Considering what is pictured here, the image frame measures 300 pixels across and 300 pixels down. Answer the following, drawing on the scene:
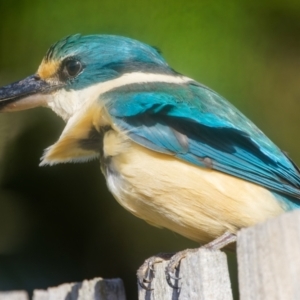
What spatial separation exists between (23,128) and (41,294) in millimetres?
1152

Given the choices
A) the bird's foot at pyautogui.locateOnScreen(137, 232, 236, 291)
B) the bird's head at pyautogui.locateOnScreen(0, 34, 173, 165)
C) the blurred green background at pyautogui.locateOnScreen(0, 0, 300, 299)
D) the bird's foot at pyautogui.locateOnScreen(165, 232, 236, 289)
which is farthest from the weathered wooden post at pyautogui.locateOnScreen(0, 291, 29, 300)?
the blurred green background at pyautogui.locateOnScreen(0, 0, 300, 299)

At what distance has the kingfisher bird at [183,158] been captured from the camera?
244 cm

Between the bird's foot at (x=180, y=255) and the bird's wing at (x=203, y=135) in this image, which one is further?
the bird's wing at (x=203, y=135)

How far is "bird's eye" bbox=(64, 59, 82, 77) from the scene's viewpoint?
3.02 metres

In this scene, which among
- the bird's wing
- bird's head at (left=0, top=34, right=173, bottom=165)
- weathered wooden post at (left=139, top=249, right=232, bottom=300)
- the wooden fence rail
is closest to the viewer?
the wooden fence rail

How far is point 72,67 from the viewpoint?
3.02m

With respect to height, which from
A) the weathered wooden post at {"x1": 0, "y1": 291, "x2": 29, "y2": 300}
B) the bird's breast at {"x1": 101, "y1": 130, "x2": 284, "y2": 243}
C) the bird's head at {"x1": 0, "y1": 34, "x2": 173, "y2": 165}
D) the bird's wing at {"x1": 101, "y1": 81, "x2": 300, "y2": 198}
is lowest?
the weathered wooden post at {"x1": 0, "y1": 291, "x2": 29, "y2": 300}

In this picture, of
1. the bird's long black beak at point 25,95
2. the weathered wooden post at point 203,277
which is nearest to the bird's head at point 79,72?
the bird's long black beak at point 25,95

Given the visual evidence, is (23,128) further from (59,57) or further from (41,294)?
(41,294)

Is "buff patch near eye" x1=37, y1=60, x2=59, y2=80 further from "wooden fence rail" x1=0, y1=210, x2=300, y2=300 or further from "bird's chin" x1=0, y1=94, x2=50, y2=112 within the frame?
"wooden fence rail" x1=0, y1=210, x2=300, y2=300

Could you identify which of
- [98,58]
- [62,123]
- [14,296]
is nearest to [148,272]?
[14,296]

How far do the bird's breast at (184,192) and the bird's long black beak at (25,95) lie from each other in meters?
0.59

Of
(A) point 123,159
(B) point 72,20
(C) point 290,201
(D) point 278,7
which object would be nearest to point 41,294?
(A) point 123,159

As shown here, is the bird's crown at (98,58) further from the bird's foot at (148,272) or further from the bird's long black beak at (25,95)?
the bird's foot at (148,272)
